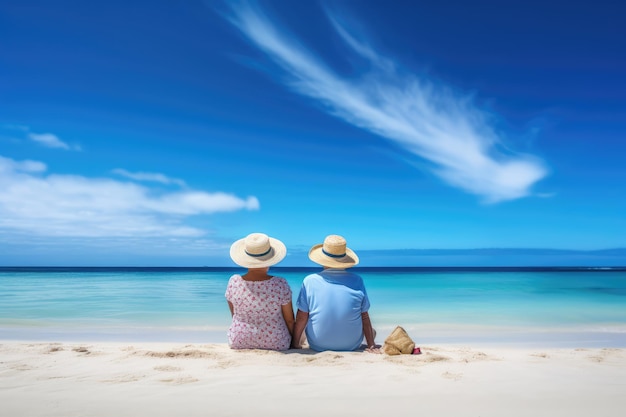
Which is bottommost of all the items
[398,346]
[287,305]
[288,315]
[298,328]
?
[398,346]

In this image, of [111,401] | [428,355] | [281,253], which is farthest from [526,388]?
[111,401]

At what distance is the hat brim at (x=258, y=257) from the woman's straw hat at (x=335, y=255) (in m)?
0.43

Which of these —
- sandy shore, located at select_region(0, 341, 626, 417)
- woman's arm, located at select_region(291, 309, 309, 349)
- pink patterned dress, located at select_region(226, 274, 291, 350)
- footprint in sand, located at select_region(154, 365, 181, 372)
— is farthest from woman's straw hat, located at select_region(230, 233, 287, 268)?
footprint in sand, located at select_region(154, 365, 181, 372)

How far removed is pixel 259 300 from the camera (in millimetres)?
4719

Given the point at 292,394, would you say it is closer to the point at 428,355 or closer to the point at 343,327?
the point at 343,327

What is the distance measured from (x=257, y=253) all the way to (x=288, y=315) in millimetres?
750

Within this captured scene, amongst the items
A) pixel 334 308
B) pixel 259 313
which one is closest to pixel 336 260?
pixel 334 308

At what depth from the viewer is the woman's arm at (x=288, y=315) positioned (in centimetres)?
482

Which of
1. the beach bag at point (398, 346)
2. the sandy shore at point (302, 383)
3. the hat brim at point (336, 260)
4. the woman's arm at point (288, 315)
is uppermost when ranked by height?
the hat brim at point (336, 260)

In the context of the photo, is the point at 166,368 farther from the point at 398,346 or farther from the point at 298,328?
the point at 398,346

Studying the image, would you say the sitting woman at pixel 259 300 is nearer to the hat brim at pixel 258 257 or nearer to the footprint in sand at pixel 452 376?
the hat brim at pixel 258 257

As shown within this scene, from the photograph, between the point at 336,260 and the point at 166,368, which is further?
the point at 336,260

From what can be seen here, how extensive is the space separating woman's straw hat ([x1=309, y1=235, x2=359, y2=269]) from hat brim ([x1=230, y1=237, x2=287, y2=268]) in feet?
1.40

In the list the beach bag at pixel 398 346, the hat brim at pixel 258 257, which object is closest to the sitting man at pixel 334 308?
the beach bag at pixel 398 346
